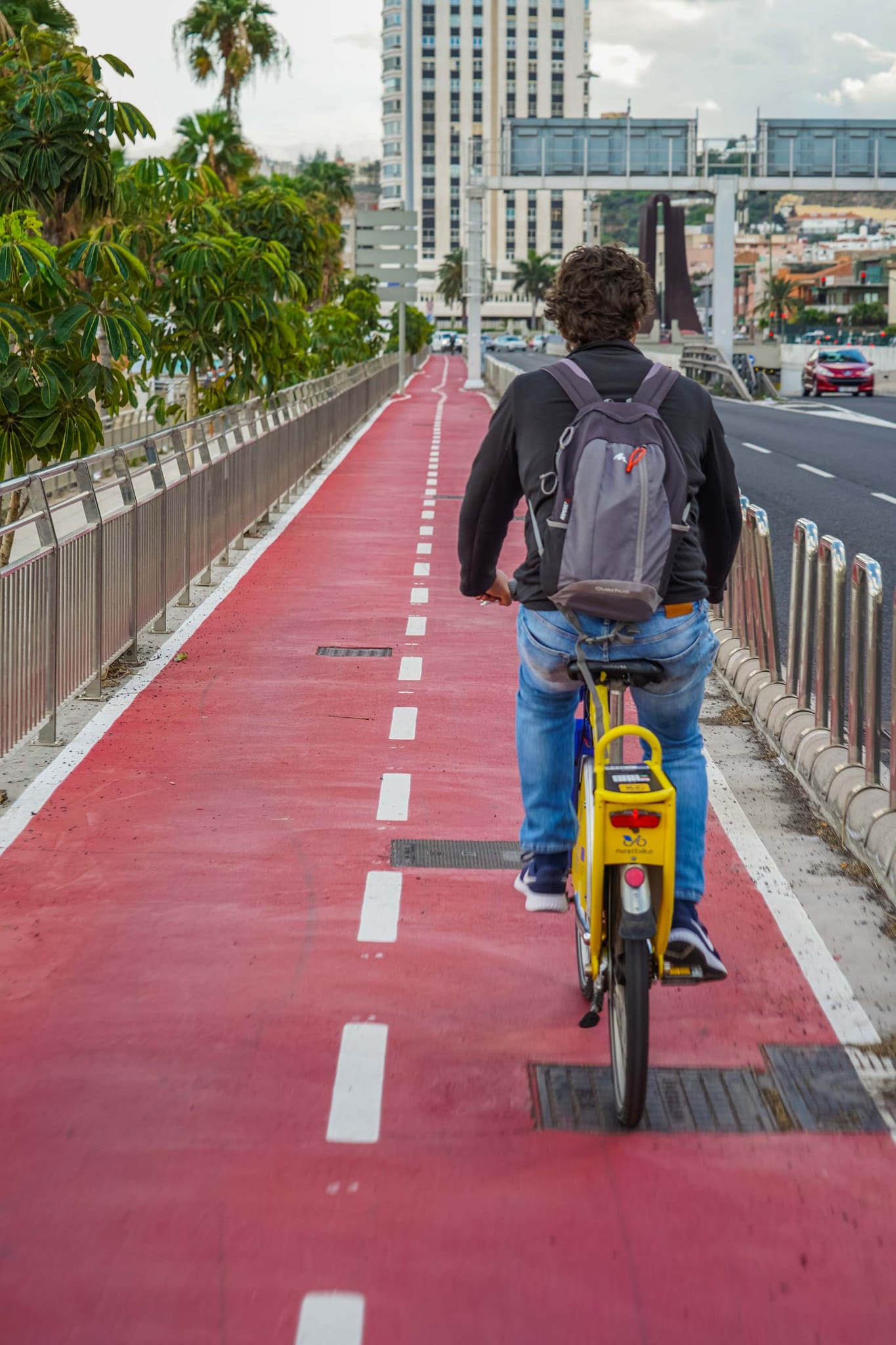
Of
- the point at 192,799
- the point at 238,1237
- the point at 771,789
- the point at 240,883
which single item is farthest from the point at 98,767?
the point at 238,1237

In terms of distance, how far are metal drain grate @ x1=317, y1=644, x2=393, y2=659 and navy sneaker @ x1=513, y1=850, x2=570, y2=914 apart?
18.9ft

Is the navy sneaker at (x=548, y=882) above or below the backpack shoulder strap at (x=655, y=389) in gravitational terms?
below

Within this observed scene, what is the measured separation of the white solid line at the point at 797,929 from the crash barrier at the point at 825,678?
31 cm

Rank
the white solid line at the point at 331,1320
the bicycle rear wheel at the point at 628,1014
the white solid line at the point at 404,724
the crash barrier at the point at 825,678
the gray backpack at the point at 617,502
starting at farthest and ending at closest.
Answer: the white solid line at the point at 404,724
the crash barrier at the point at 825,678
the gray backpack at the point at 617,502
the bicycle rear wheel at the point at 628,1014
the white solid line at the point at 331,1320

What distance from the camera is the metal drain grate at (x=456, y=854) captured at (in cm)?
599


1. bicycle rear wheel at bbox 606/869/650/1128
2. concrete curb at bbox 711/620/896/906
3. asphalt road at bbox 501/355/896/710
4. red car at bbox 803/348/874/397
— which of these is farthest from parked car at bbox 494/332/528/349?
bicycle rear wheel at bbox 606/869/650/1128

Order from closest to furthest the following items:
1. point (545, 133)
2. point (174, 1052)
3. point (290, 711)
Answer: point (174, 1052) < point (290, 711) < point (545, 133)

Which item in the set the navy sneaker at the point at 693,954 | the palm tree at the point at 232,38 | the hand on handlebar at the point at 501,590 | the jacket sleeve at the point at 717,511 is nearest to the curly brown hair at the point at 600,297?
the jacket sleeve at the point at 717,511

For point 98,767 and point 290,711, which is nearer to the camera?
point 98,767

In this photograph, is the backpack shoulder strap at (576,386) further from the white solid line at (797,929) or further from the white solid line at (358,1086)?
the white solid line at (797,929)

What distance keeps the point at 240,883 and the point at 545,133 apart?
54.8m

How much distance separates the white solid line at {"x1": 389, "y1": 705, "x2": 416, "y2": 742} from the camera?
807cm

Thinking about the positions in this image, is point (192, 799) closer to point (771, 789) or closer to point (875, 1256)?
point (771, 789)

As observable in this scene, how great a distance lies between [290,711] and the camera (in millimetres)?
8625
